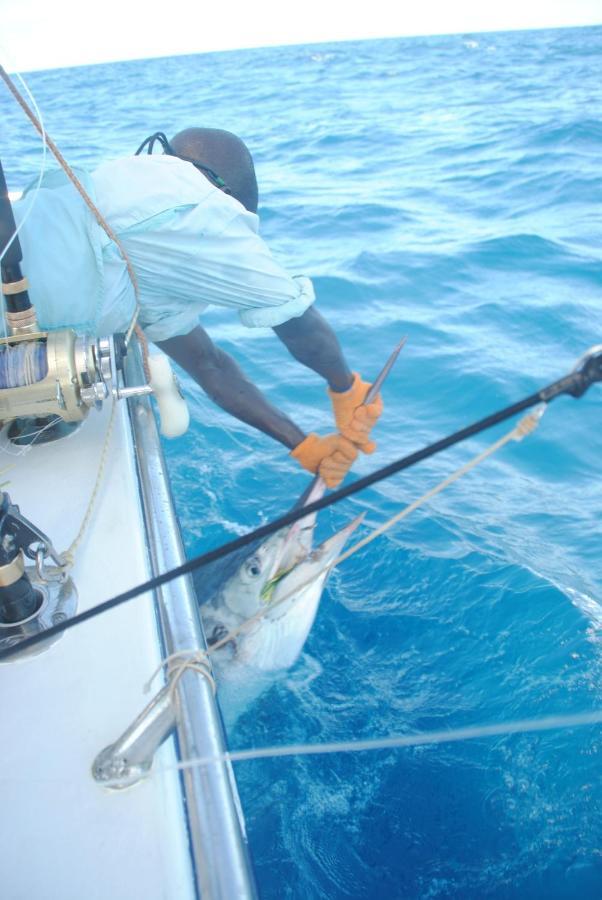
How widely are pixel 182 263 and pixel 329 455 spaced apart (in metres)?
0.85

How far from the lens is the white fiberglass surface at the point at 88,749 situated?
3.71 ft

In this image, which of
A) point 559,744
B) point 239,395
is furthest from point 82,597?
point 559,744

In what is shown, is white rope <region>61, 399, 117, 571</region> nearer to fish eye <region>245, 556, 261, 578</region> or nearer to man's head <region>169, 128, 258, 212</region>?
fish eye <region>245, 556, 261, 578</region>

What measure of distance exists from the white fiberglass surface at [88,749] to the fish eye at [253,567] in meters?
0.66

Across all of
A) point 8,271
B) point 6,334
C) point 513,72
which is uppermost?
point 8,271

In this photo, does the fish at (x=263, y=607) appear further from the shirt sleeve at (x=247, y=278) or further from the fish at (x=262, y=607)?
the shirt sleeve at (x=247, y=278)

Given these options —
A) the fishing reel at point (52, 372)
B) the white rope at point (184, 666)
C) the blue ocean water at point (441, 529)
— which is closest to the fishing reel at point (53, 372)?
the fishing reel at point (52, 372)

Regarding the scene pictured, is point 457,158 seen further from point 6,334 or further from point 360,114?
point 6,334

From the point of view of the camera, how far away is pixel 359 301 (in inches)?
229

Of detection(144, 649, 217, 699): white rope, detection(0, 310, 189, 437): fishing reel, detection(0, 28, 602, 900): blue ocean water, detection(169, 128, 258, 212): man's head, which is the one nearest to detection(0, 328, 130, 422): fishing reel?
detection(0, 310, 189, 437): fishing reel

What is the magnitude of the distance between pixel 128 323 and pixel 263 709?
1.35 meters

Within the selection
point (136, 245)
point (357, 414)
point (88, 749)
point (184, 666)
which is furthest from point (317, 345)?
point (88, 749)

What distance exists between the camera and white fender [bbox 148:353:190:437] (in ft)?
7.13

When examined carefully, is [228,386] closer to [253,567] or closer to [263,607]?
[253,567]
